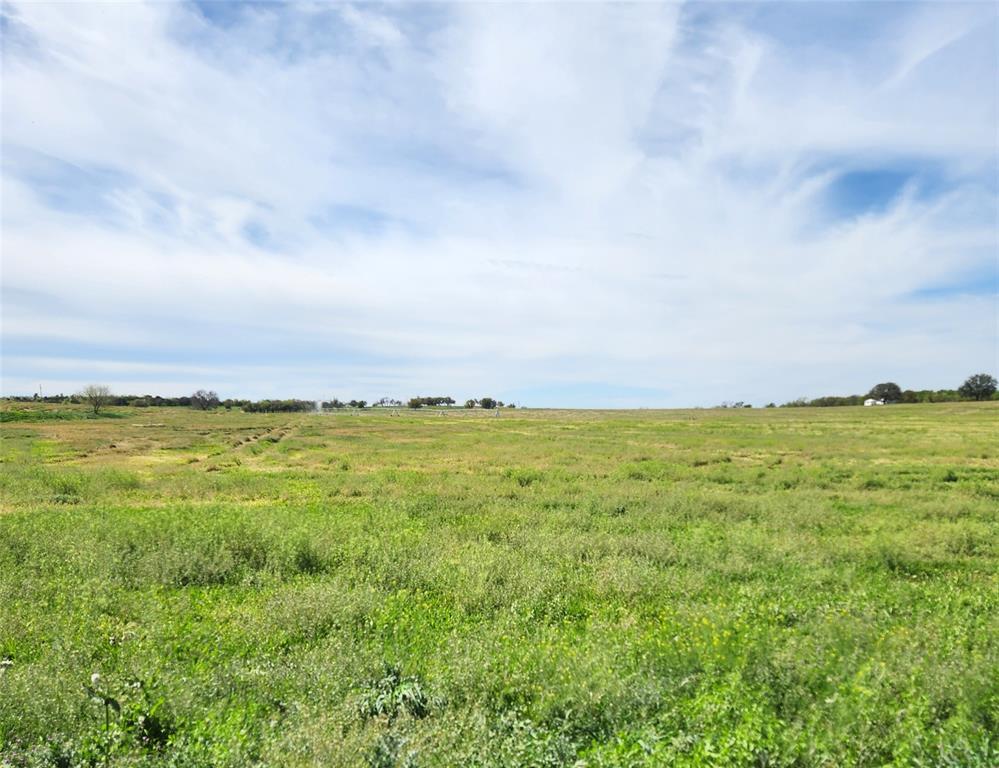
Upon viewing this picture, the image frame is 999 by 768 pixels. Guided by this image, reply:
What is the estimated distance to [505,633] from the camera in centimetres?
681

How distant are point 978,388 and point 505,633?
144606mm

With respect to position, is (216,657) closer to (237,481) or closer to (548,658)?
(548,658)

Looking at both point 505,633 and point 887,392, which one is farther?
point 887,392

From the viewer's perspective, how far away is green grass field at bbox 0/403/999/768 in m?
4.51

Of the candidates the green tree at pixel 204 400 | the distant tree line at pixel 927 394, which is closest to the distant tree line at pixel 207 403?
the green tree at pixel 204 400

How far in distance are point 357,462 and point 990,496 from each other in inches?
1092

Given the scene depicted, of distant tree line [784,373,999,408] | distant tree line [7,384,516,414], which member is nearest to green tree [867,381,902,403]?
distant tree line [784,373,999,408]

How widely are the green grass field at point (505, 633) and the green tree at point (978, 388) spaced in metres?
126

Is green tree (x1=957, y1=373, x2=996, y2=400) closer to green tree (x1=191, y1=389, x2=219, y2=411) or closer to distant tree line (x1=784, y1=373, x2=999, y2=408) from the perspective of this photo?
distant tree line (x1=784, y1=373, x2=999, y2=408)

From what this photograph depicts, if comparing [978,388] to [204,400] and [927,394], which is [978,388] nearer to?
[927,394]

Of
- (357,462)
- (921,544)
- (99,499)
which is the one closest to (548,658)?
(921,544)

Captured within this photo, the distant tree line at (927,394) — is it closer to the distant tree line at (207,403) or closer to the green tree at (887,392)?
the green tree at (887,392)

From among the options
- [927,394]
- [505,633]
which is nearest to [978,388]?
[927,394]

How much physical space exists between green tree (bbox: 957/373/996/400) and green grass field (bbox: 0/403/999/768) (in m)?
126
